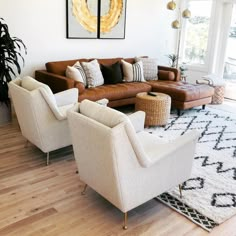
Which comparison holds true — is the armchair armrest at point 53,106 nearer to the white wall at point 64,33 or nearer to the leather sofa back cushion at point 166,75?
the white wall at point 64,33

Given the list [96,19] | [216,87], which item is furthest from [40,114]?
[216,87]

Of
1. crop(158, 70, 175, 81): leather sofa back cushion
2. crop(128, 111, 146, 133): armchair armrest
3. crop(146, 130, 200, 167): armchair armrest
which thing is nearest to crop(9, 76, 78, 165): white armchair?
crop(128, 111, 146, 133): armchair armrest

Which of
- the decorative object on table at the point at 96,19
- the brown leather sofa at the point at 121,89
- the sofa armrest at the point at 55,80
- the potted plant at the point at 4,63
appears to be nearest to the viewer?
the potted plant at the point at 4,63

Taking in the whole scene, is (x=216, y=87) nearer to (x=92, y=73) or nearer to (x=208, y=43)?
(x=208, y=43)

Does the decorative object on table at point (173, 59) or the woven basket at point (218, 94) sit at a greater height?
the decorative object on table at point (173, 59)

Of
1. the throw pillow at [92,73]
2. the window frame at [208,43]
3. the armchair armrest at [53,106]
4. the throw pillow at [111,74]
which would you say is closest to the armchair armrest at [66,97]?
the armchair armrest at [53,106]

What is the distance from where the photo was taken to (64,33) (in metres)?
5.00

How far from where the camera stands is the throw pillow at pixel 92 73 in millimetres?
4762

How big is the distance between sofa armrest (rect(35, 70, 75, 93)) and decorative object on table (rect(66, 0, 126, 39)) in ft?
2.99

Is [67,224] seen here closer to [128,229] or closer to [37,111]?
[128,229]

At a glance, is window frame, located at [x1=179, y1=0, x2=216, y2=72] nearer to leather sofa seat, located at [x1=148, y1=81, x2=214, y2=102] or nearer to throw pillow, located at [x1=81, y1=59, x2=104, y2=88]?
leather sofa seat, located at [x1=148, y1=81, x2=214, y2=102]

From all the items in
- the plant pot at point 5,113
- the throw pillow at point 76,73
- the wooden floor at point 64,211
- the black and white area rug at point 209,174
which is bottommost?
the wooden floor at point 64,211

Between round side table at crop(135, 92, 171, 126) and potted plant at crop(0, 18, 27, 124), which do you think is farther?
round side table at crop(135, 92, 171, 126)

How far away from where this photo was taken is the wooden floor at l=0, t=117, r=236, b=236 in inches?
86.0
